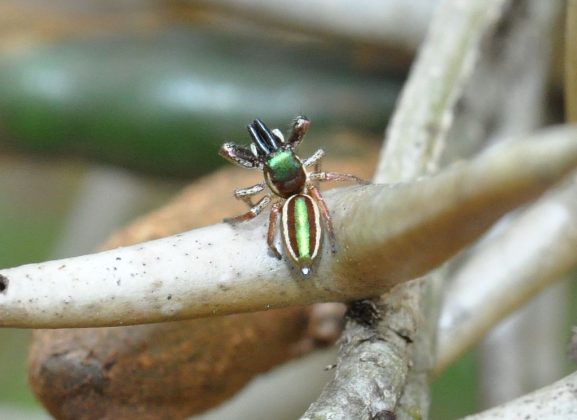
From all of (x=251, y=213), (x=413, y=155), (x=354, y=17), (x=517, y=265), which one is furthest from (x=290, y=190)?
(x=354, y=17)

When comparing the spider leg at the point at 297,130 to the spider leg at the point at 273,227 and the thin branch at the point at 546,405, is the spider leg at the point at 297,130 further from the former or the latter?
the thin branch at the point at 546,405

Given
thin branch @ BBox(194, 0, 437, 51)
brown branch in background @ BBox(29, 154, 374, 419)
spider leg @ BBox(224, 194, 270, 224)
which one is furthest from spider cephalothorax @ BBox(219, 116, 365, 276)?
thin branch @ BBox(194, 0, 437, 51)

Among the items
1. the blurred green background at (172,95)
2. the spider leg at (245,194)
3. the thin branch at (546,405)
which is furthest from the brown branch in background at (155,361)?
the blurred green background at (172,95)

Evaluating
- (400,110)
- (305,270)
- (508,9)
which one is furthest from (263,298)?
(508,9)

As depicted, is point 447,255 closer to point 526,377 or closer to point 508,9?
point 508,9

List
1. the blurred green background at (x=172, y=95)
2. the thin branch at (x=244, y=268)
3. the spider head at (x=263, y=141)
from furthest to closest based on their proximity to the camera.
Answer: the blurred green background at (x=172, y=95) < the spider head at (x=263, y=141) < the thin branch at (x=244, y=268)

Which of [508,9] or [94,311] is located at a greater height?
[508,9]
